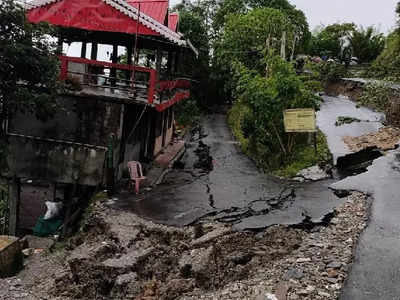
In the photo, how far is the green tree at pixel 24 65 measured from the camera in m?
11.3

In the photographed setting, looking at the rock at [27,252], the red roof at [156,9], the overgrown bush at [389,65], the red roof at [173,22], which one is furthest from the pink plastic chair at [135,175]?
the overgrown bush at [389,65]

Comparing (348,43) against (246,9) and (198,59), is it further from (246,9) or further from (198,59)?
(198,59)

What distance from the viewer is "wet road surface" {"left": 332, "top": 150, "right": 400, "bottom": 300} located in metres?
7.34

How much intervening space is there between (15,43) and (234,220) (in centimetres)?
685

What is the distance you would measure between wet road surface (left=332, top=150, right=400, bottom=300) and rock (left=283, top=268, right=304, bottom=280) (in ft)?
2.46

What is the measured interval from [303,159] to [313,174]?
1.55m

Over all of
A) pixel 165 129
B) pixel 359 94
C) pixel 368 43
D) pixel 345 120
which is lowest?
pixel 165 129

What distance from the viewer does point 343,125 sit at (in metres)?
23.1

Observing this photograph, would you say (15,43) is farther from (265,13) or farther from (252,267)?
(265,13)

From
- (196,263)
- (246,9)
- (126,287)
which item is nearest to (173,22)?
(196,263)

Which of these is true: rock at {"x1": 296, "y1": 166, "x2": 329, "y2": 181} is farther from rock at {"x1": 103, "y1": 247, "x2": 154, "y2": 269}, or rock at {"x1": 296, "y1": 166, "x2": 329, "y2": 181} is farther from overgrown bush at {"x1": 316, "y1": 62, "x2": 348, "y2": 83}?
overgrown bush at {"x1": 316, "y1": 62, "x2": 348, "y2": 83}

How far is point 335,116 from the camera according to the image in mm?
26594

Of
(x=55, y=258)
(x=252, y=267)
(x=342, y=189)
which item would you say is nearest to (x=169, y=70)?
(x=342, y=189)

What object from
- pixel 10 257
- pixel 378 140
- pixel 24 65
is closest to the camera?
pixel 10 257
